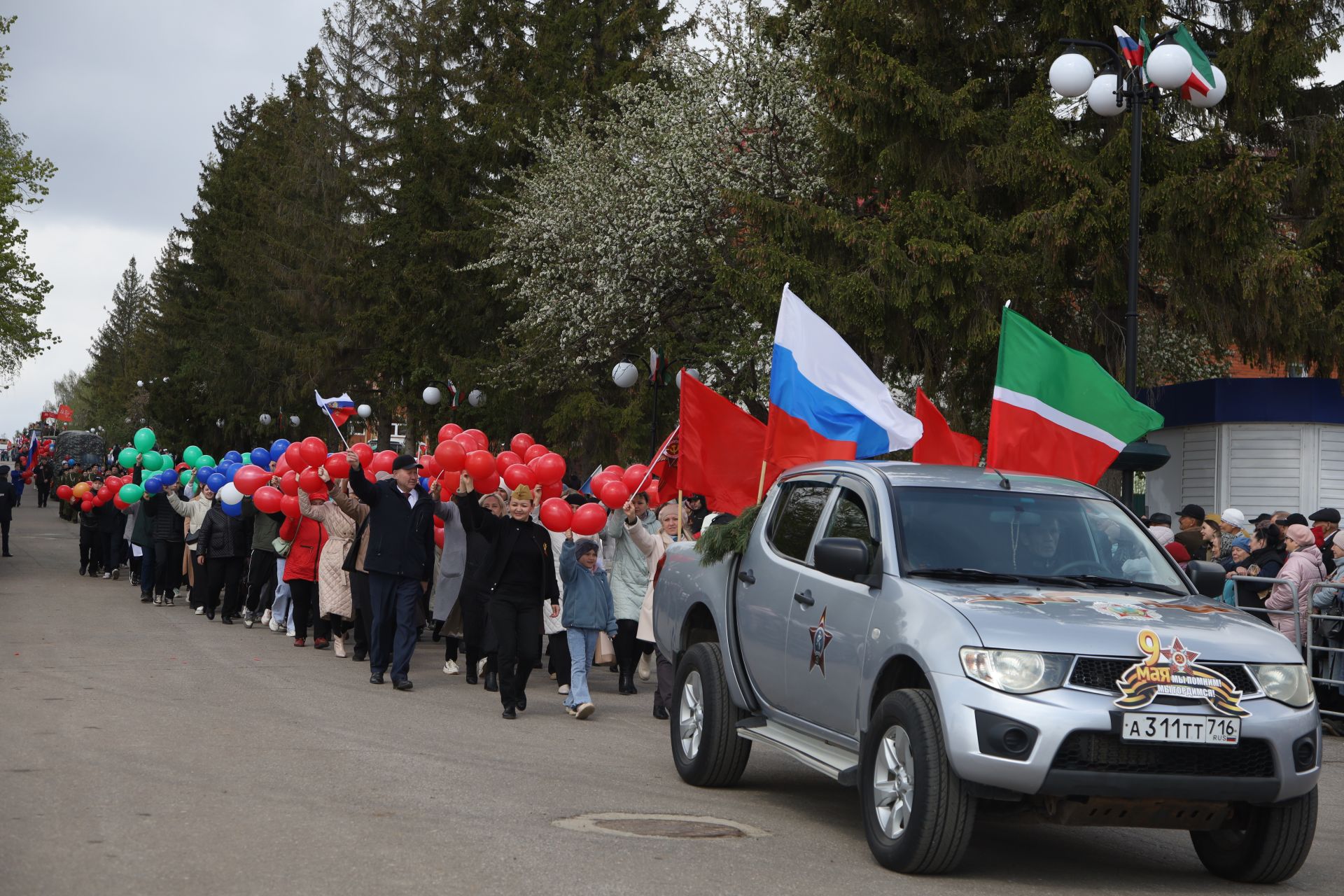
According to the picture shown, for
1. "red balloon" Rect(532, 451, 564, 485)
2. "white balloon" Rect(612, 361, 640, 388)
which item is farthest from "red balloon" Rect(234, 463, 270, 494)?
"white balloon" Rect(612, 361, 640, 388)

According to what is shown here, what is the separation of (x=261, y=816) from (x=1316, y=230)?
19.4 m

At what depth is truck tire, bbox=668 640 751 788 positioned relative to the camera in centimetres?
885

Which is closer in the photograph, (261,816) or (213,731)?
(261,816)

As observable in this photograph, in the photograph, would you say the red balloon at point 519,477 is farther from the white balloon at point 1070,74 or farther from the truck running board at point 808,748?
the white balloon at point 1070,74

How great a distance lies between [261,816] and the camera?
297 inches

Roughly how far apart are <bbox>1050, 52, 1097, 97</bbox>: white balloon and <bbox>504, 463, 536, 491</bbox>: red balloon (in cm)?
655

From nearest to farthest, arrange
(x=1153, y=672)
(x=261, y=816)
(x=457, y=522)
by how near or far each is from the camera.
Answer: (x=1153, y=672)
(x=261, y=816)
(x=457, y=522)

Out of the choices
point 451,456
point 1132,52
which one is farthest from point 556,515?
point 1132,52

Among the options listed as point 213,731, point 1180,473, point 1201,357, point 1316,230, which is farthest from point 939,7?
point 213,731

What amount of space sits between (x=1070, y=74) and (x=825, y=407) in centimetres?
660

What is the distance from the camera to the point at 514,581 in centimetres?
1218

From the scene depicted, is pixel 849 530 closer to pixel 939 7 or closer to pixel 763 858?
pixel 763 858

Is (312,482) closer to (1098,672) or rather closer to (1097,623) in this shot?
(1097,623)

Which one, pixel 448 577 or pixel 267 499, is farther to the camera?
pixel 267 499
